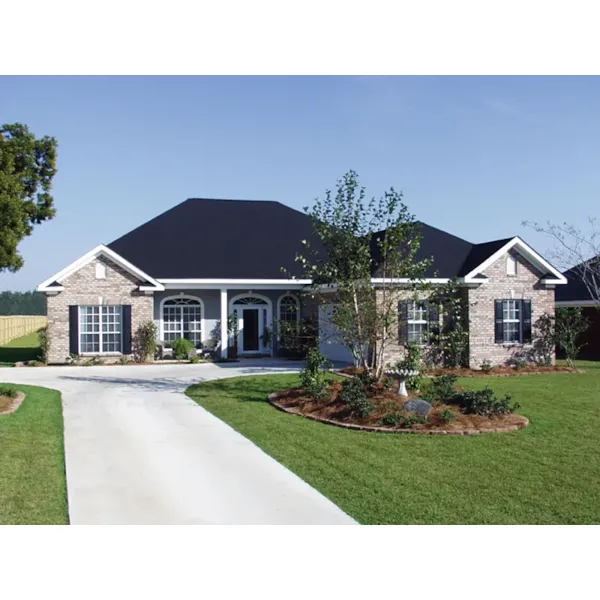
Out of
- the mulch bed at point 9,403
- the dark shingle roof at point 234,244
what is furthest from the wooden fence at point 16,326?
the mulch bed at point 9,403

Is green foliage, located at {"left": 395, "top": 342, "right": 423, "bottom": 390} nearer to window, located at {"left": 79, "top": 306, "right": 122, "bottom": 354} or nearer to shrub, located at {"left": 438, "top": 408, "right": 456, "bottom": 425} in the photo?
shrub, located at {"left": 438, "top": 408, "right": 456, "bottom": 425}

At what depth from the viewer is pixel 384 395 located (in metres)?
12.9

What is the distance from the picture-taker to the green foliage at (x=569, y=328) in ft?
71.1

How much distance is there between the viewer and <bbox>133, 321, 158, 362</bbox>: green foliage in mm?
23062

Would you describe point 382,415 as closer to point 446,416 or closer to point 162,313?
point 446,416

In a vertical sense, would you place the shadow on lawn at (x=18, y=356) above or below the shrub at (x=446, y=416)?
below

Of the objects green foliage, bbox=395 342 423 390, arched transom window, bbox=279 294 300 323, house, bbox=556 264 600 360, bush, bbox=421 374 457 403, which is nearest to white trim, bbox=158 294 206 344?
arched transom window, bbox=279 294 300 323

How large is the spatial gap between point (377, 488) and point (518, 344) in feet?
50.6

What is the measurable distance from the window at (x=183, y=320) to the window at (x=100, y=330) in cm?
210

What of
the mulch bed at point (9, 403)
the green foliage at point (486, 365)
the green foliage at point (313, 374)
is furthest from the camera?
the green foliage at point (486, 365)

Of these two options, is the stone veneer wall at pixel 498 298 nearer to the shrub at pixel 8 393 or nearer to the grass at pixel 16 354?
the shrub at pixel 8 393

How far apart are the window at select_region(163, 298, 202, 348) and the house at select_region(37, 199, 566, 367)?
0.04m

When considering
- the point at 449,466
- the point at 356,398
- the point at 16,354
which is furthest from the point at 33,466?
the point at 16,354

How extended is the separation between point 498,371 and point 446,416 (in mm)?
9696
